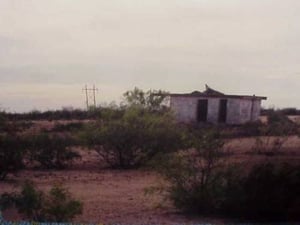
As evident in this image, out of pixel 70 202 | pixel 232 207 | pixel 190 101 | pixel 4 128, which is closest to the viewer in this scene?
pixel 70 202

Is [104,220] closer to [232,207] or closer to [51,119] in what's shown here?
[232,207]

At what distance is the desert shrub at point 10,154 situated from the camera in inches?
502

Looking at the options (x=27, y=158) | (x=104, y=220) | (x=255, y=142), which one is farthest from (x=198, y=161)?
(x=27, y=158)

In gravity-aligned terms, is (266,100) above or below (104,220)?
above

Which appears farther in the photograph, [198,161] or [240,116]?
[240,116]

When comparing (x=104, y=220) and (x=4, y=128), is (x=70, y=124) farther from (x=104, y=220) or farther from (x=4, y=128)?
(x=104, y=220)

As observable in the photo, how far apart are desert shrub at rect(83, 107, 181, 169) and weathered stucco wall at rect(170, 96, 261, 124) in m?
0.42

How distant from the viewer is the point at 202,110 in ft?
50.7

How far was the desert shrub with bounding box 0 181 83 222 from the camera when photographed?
9164 mm

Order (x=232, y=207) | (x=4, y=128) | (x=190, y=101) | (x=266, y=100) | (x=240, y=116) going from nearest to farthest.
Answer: (x=232, y=207) → (x=266, y=100) → (x=4, y=128) → (x=190, y=101) → (x=240, y=116)

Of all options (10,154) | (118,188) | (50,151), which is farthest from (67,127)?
(118,188)

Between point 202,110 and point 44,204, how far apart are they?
22.4ft

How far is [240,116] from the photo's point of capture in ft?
51.0

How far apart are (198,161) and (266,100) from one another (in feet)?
8.71
